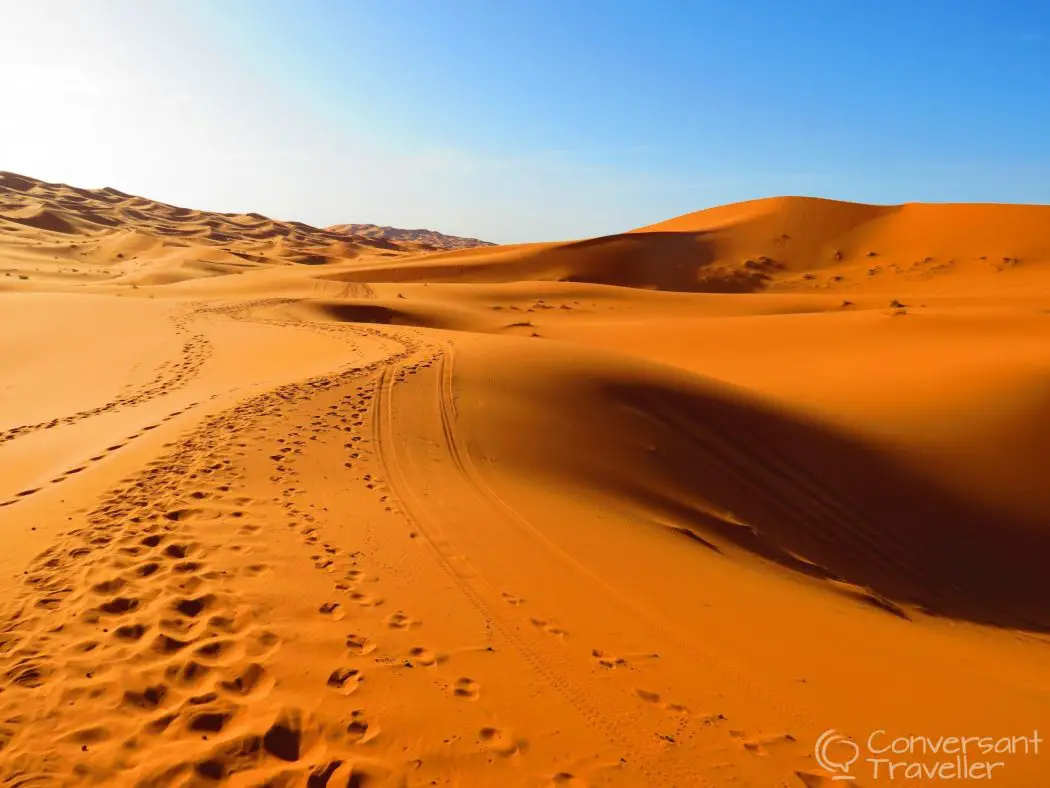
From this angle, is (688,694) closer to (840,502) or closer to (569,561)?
(569,561)

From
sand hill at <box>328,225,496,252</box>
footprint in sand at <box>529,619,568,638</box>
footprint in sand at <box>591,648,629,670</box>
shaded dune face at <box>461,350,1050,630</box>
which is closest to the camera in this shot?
footprint in sand at <box>591,648,629,670</box>

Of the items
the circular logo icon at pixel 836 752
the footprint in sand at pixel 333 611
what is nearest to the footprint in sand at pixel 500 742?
the footprint in sand at pixel 333 611

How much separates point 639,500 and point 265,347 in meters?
9.20

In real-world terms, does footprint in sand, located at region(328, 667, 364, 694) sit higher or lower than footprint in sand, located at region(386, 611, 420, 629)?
lower

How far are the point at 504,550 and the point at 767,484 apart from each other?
17.2 feet

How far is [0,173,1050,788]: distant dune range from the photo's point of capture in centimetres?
326

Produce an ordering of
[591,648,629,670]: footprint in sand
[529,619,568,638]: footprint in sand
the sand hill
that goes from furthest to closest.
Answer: the sand hill
[529,619,568,638]: footprint in sand
[591,648,629,670]: footprint in sand

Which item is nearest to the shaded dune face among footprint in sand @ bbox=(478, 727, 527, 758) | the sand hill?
footprint in sand @ bbox=(478, 727, 527, 758)

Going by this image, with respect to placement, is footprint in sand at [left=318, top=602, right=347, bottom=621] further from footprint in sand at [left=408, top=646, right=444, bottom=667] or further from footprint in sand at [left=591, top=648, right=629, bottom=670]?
footprint in sand at [left=591, top=648, right=629, bottom=670]

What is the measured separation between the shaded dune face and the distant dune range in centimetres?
6

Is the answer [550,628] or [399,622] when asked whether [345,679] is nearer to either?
[399,622]

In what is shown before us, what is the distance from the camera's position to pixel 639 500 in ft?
24.8

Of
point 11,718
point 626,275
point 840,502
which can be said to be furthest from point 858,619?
point 626,275

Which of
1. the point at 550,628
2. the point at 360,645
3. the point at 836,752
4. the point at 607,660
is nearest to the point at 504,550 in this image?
the point at 550,628
